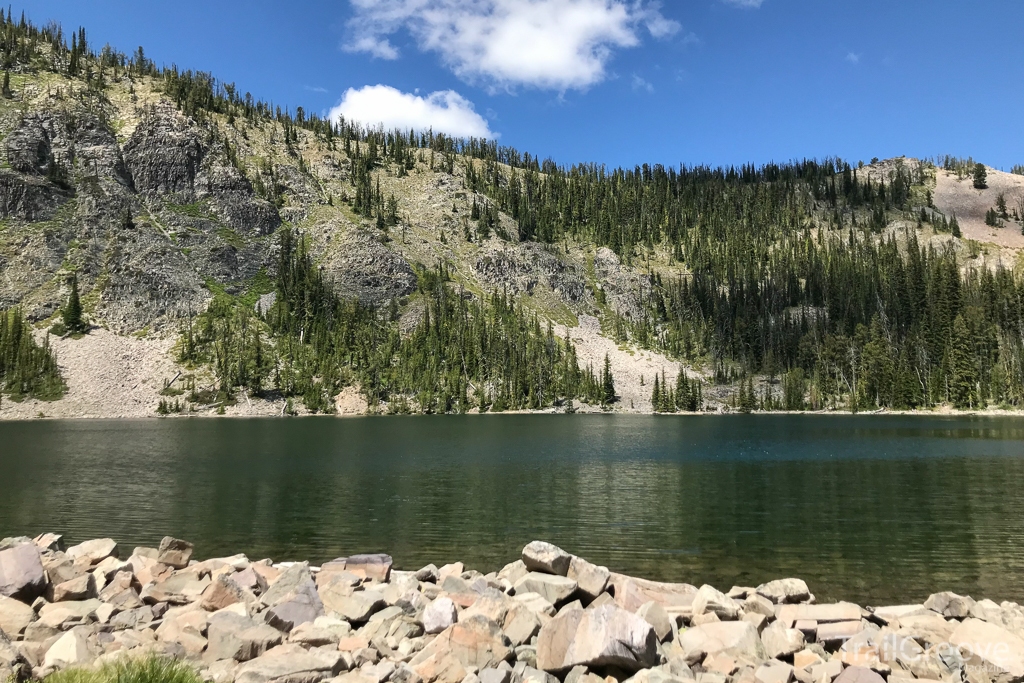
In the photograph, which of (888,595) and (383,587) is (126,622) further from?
(888,595)

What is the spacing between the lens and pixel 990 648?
13.3 m

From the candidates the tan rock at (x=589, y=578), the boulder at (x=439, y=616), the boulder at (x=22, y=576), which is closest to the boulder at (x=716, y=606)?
the tan rock at (x=589, y=578)

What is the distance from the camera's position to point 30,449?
70438mm

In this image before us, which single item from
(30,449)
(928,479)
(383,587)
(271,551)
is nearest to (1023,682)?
(383,587)

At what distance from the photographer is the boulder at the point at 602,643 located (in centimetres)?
1191

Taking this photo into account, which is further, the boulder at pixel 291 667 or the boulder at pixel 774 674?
the boulder at pixel 774 674

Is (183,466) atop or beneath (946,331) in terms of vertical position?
beneath

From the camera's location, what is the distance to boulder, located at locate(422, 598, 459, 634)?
47.7 feet

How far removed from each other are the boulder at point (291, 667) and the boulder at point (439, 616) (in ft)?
9.17

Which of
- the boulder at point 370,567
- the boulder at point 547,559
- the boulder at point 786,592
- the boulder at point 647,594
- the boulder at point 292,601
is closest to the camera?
the boulder at point 292,601

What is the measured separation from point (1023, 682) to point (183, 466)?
199ft

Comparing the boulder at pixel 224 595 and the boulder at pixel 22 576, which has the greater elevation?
the boulder at pixel 22 576

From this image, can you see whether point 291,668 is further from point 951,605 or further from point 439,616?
point 951,605

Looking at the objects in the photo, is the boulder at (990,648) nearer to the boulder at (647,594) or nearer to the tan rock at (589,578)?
the boulder at (647,594)
